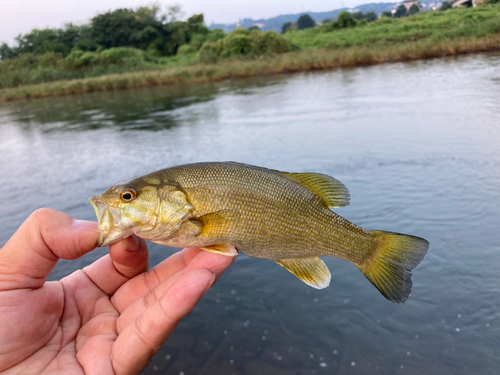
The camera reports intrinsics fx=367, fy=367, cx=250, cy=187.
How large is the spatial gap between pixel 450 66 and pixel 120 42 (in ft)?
182

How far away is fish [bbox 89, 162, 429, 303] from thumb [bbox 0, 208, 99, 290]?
0.20m

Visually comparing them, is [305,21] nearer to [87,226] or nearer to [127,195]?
[127,195]

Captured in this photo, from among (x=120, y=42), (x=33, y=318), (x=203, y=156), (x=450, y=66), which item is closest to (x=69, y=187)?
(x=203, y=156)

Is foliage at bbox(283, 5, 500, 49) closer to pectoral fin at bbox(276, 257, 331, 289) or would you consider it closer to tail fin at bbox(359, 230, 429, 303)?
tail fin at bbox(359, 230, 429, 303)

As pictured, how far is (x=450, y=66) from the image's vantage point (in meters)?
20.3

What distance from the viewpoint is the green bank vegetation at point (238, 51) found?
25.3m

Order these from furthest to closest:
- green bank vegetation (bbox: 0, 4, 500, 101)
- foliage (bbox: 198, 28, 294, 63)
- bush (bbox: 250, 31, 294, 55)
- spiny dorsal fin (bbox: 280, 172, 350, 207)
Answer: bush (bbox: 250, 31, 294, 55) → foliage (bbox: 198, 28, 294, 63) → green bank vegetation (bbox: 0, 4, 500, 101) → spiny dorsal fin (bbox: 280, 172, 350, 207)

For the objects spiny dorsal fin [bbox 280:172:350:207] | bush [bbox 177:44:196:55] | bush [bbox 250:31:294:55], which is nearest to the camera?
spiny dorsal fin [bbox 280:172:350:207]

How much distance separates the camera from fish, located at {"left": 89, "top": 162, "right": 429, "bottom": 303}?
2.43 metres

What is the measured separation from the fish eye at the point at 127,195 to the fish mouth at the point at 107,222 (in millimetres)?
78

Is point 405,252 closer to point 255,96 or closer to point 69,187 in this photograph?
point 69,187

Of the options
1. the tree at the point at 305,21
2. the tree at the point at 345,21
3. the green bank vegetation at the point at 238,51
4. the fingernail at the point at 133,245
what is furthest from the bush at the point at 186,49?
the tree at the point at 305,21

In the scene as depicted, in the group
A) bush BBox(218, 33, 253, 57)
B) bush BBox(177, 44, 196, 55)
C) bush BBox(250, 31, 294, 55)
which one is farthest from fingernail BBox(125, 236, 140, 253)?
bush BBox(177, 44, 196, 55)

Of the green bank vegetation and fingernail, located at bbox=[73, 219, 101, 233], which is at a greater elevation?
the green bank vegetation
